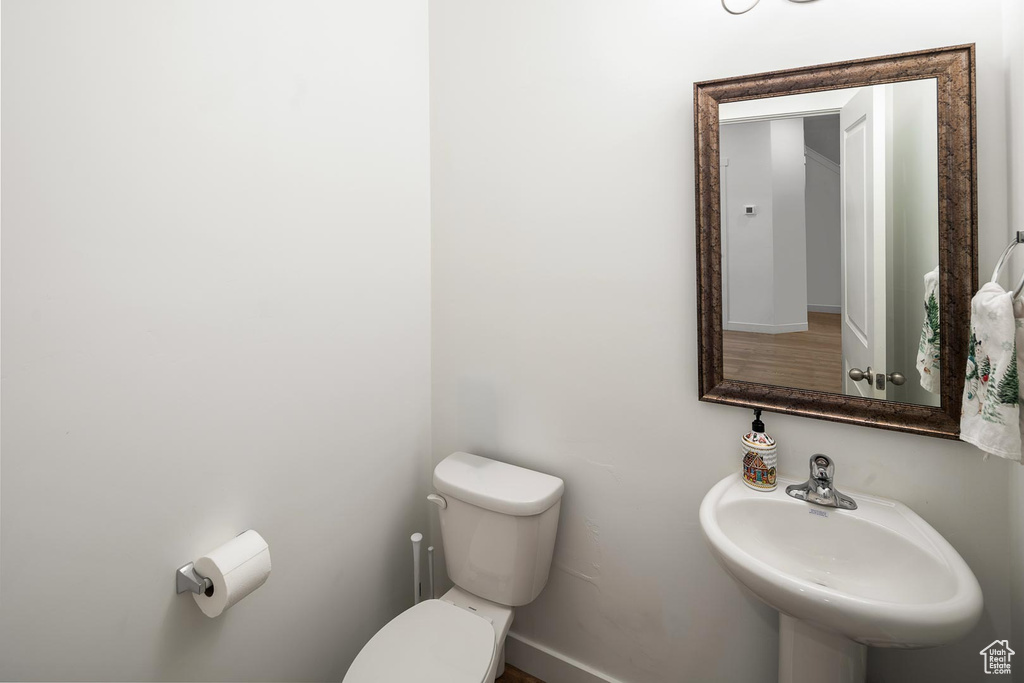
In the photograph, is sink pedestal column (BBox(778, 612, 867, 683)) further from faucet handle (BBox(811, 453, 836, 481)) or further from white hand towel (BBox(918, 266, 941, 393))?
white hand towel (BBox(918, 266, 941, 393))

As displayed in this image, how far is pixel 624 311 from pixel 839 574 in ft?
2.59

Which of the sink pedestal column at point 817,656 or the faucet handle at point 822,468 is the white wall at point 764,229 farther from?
the sink pedestal column at point 817,656

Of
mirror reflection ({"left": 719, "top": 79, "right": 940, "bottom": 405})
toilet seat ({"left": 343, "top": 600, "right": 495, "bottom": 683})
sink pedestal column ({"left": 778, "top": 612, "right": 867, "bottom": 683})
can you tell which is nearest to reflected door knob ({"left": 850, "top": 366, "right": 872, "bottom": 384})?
mirror reflection ({"left": 719, "top": 79, "right": 940, "bottom": 405})

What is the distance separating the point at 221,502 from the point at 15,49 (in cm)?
91

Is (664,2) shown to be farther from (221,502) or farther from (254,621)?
(254,621)

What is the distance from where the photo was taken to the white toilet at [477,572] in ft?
3.84

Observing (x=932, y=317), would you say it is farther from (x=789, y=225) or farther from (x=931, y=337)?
(x=789, y=225)

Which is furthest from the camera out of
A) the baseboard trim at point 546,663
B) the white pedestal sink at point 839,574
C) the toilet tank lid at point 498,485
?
the baseboard trim at point 546,663

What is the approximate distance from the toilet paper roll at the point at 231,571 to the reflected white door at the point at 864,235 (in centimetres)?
140

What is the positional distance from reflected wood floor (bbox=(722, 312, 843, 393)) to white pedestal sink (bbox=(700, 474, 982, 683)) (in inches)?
10.5

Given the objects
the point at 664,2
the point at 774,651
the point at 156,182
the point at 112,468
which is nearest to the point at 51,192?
the point at 156,182

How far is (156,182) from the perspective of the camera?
3.09 ft

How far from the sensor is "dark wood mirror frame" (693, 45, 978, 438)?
952mm

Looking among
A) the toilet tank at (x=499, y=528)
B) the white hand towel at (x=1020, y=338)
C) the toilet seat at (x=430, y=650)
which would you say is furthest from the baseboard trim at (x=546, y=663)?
the white hand towel at (x=1020, y=338)
